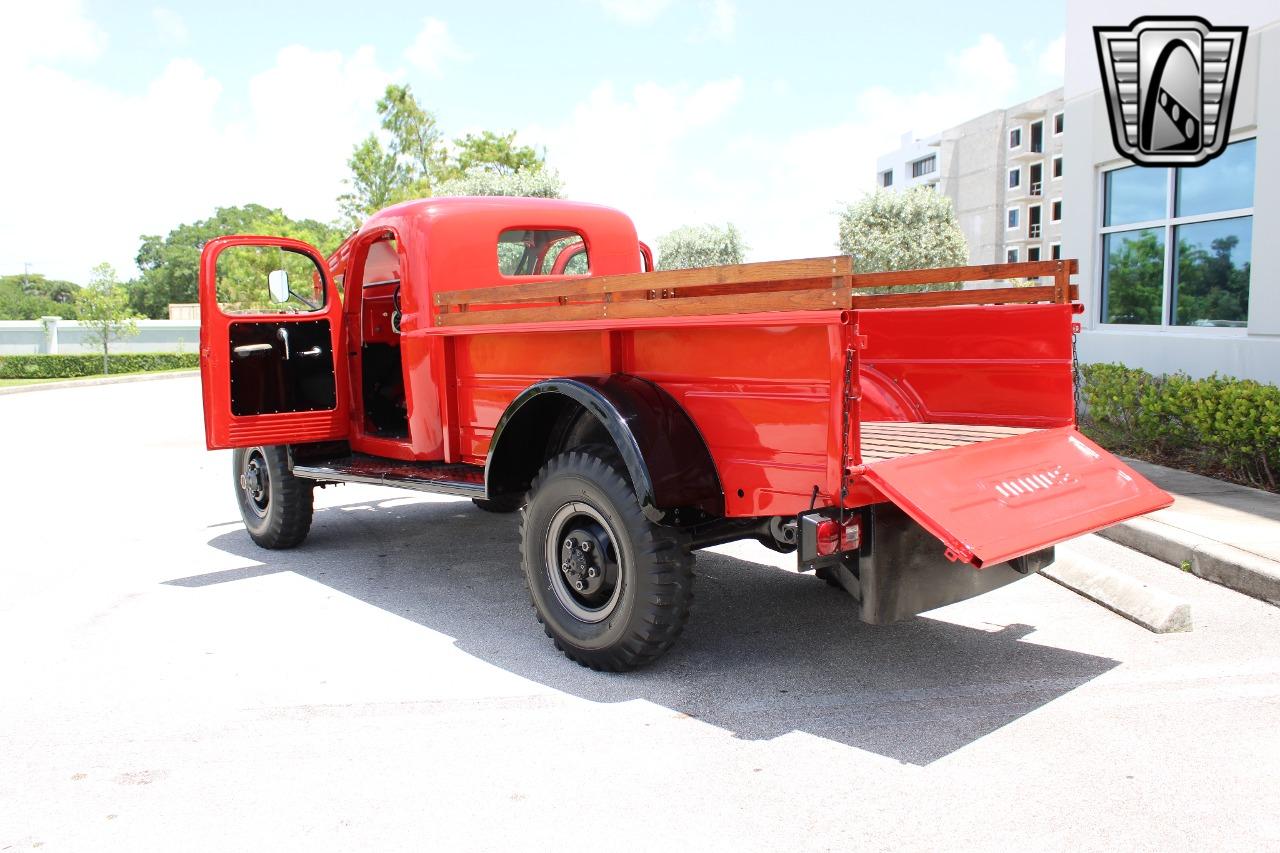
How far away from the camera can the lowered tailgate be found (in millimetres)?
3459

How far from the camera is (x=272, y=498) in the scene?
656 cm

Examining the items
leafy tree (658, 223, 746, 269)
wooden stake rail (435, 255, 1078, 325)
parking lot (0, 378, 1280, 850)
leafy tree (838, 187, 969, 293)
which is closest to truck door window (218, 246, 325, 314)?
leafy tree (658, 223, 746, 269)

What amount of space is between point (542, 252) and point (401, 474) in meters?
1.64

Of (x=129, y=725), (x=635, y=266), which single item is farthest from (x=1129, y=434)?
(x=129, y=725)

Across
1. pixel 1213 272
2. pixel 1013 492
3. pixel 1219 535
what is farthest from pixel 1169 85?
pixel 1013 492

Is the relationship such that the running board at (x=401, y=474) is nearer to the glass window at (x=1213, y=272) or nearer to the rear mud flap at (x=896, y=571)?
the rear mud flap at (x=896, y=571)

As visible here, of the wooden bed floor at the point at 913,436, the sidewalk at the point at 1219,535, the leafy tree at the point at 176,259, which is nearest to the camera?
the wooden bed floor at the point at 913,436

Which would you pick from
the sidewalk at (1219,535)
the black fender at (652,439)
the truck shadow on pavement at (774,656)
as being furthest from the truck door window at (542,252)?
the sidewalk at (1219,535)

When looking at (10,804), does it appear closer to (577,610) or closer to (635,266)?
(577,610)

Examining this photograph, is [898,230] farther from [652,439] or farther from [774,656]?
[652,439]

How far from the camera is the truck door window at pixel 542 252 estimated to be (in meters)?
6.25

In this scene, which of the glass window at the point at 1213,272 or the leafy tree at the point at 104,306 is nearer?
the glass window at the point at 1213,272

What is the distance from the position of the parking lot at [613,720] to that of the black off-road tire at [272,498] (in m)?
0.47

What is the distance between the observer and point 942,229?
92.5 ft
